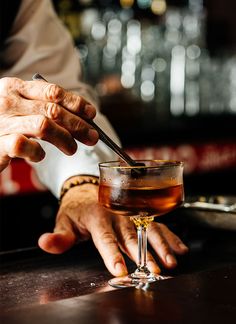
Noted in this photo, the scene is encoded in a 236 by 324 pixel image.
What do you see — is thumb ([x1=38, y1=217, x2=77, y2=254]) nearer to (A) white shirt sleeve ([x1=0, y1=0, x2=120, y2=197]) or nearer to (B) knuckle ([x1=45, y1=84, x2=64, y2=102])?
(B) knuckle ([x1=45, y1=84, x2=64, y2=102])

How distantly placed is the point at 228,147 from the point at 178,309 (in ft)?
12.5

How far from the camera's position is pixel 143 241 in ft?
4.28

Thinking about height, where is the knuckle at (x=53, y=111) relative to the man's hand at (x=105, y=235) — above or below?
above

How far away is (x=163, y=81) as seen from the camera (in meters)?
4.76

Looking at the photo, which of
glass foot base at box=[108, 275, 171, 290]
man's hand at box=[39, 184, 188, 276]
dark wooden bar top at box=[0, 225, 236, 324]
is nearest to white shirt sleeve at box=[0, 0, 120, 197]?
man's hand at box=[39, 184, 188, 276]

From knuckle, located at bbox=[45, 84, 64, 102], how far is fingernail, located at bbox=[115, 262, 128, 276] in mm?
320

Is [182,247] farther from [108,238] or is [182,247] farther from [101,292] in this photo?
[101,292]

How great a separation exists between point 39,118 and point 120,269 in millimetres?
313

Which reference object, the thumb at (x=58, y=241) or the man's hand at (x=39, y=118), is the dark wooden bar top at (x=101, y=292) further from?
the man's hand at (x=39, y=118)

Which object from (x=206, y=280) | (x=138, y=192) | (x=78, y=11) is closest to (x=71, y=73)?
(x=138, y=192)

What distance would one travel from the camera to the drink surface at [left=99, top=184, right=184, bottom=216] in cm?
128

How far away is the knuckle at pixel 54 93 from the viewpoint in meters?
1.28

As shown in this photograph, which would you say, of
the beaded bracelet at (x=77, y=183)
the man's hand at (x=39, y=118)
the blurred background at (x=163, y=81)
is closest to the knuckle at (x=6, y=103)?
the man's hand at (x=39, y=118)

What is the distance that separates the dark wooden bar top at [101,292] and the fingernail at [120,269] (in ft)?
0.10
